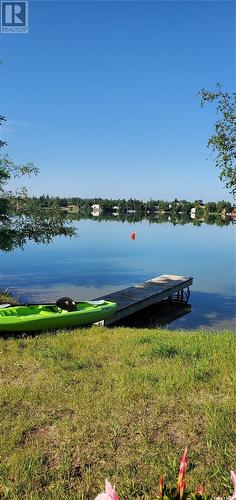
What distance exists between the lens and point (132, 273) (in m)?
30.2

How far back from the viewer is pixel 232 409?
18.1ft

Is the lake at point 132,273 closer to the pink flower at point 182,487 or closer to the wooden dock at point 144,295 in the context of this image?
the wooden dock at point 144,295

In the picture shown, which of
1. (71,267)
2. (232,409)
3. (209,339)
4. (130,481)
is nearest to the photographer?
(130,481)

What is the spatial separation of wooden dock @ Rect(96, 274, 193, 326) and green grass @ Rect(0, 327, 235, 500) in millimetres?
6877

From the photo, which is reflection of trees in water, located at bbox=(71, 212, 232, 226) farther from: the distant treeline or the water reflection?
the water reflection

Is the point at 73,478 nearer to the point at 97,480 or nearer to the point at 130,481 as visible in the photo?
the point at 97,480

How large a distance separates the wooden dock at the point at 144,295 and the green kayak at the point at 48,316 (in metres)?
0.80

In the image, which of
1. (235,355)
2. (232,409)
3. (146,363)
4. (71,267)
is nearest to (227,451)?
(232,409)

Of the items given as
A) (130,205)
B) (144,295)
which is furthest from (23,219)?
(130,205)

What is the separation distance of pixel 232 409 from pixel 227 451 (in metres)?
1.06

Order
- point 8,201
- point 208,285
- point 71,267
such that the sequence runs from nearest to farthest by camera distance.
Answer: point 8,201 < point 208,285 < point 71,267

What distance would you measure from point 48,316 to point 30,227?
5.24 metres

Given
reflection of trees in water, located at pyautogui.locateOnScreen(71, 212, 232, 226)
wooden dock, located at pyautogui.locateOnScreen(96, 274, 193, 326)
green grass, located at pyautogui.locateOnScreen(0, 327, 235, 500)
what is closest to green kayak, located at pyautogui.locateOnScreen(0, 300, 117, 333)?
wooden dock, located at pyautogui.locateOnScreen(96, 274, 193, 326)

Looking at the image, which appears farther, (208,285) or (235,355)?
(208,285)
